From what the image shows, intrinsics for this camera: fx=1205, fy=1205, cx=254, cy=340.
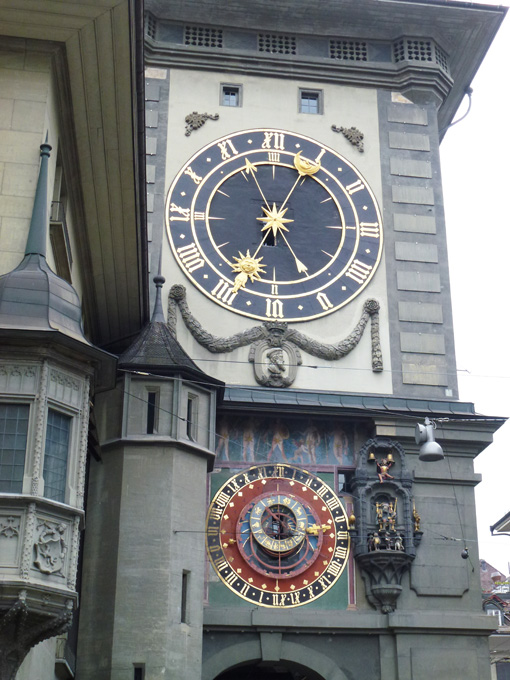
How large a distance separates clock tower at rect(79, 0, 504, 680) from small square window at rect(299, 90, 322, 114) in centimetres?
4

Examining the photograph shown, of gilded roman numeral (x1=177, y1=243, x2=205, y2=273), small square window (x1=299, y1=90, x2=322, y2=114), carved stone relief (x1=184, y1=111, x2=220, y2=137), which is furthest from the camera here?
small square window (x1=299, y1=90, x2=322, y2=114)

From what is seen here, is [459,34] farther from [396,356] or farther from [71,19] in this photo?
[71,19]

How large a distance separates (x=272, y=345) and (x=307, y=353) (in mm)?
633

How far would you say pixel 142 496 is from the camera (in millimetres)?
17609

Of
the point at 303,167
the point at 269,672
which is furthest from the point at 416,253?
the point at 269,672

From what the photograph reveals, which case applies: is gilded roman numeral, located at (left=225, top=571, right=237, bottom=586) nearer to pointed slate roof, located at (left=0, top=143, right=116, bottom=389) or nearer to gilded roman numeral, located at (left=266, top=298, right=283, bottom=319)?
gilded roman numeral, located at (left=266, top=298, right=283, bottom=319)

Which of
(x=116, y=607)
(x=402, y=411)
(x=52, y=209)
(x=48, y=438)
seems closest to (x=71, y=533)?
(x=48, y=438)

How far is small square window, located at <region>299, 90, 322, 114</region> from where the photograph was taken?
23.0 m

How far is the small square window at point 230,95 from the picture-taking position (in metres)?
22.8

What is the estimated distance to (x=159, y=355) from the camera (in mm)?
18719

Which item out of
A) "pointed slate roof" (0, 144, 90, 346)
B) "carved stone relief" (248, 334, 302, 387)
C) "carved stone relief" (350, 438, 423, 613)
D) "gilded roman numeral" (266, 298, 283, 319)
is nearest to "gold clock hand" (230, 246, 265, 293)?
"gilded roman numeral" (266, 298, 283, 319)

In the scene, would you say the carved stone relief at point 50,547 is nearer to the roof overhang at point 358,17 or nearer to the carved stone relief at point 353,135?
the carved stone relief at point 353,135

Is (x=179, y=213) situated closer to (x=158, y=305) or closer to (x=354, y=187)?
(x=158, y=305)

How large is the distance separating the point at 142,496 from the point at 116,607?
5.45 ft
